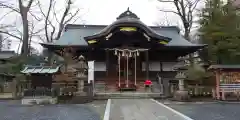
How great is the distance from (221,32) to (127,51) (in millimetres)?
7289

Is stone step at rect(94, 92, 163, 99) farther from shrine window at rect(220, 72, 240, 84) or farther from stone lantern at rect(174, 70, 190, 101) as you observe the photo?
shrine window at rect(220, 72, 240, 84)

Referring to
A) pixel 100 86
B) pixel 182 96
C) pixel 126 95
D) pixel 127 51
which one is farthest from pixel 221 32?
pixel 100 86

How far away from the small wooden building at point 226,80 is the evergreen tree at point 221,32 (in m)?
4.57

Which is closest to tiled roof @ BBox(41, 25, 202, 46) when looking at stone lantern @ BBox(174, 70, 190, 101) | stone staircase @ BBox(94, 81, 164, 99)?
stone staircase @ BBox(94, 81, 164, 99)

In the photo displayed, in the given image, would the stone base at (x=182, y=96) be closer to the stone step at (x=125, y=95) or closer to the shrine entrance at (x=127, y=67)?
the stone step at (x=125, y=95)

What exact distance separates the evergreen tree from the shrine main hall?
4.37 feet

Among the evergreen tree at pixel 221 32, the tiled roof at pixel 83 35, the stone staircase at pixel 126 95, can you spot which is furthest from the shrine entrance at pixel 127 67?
the evergreen tree at pixel 221 32

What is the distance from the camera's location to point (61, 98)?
1355 centimetres

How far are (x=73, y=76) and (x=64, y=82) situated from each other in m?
0.66

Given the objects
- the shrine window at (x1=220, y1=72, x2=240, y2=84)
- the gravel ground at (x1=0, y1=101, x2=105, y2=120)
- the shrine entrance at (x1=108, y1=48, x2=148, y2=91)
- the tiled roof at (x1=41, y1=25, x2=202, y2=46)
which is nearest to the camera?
the gravel ground at (x1=0, y1=101, x2=105, y2=120)

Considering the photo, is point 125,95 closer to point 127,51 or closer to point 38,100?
point 127,51

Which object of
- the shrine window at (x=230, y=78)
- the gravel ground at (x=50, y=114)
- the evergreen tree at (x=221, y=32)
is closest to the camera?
the gravel ground at (x=50, y=114)

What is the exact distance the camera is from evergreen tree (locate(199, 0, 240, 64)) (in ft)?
58.9

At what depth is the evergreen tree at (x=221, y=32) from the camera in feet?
58.9
